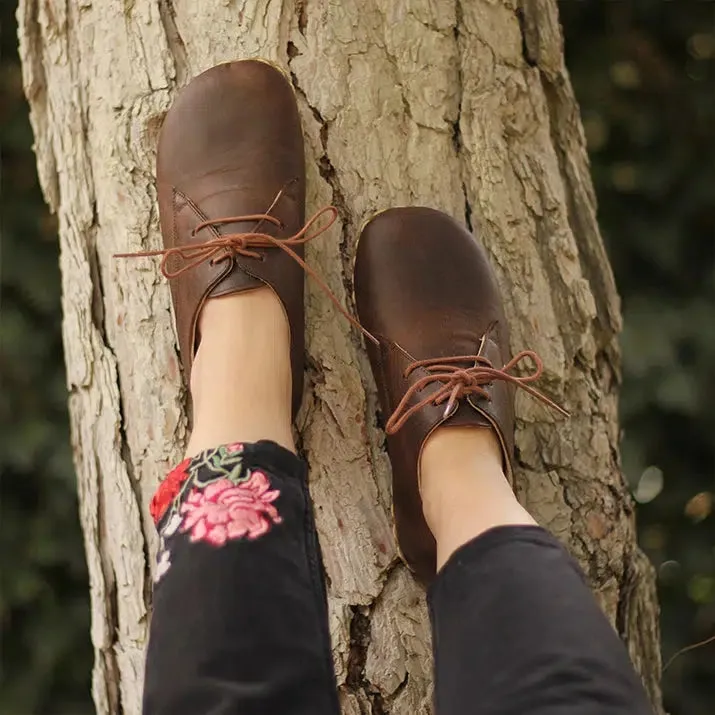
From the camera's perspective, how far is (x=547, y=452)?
3.39 ft

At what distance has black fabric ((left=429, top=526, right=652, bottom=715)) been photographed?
66 centimetres

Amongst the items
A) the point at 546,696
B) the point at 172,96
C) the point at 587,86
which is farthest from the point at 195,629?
the point at 587,86

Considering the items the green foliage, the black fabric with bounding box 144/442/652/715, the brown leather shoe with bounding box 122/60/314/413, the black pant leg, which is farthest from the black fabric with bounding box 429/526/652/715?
the green foliage

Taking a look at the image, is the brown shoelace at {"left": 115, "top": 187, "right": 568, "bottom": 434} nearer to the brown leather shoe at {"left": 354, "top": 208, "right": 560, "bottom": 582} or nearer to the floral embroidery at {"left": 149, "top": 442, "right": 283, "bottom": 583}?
the brown leather shoe at {"left": 354, "top": 208, "right": 560, "bottom": 582}

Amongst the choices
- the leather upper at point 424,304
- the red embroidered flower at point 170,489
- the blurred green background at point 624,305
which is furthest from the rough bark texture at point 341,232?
A: the blurred green background at point 624,305

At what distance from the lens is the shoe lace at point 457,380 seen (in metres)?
0.95

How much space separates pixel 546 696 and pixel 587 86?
3.81ft

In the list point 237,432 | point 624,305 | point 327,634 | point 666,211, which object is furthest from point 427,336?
point 666,211

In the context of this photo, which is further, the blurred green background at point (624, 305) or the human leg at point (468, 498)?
the blurred green background at point (624, 305)

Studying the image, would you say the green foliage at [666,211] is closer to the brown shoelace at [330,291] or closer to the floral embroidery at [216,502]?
the brown shoelace at [330,291]

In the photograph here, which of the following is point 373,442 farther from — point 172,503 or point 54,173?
point 54,173

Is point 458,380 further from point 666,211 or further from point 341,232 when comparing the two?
point 666,211

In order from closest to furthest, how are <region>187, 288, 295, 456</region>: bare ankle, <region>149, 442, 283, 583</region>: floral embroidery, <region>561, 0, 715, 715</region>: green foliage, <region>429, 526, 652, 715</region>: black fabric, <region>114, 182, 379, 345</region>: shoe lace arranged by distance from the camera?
<region>429, 526, 652, 715</region>: black fabric
<region>149, 442, 283, 583</region>: floral embroidery
<region>187, 288, 295, 456</region>: bare ankle
<region>114, 182, 379, 345</region>: shoe lace
<region>561, 0, 715, 715</region>: green foliage

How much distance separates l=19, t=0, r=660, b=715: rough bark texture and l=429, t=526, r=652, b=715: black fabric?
21 centimetres
